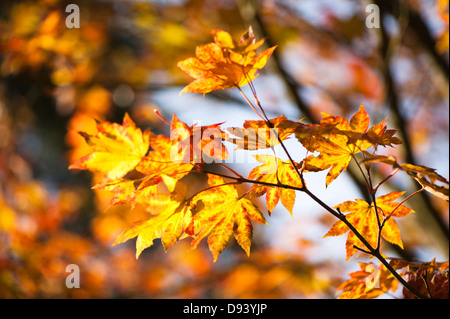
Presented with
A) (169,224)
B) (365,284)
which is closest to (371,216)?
(365,284)

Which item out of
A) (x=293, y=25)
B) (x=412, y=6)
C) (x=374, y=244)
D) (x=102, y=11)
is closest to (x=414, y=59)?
(x=293, y=25)

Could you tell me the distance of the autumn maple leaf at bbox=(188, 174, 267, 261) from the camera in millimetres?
708

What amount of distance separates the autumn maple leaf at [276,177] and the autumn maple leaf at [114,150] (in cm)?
24

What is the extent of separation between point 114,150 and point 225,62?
0.96 feet

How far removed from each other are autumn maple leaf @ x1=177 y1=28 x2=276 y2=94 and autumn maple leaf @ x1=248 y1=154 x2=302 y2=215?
0.17 metres

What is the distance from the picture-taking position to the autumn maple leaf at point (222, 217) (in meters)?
0.71

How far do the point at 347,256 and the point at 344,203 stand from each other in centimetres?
11

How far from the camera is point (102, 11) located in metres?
3.96

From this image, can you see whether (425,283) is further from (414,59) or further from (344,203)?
(414,59)

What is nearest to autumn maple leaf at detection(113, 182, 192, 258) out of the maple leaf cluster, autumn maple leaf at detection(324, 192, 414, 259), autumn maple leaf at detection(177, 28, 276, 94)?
the maple leaf cluster

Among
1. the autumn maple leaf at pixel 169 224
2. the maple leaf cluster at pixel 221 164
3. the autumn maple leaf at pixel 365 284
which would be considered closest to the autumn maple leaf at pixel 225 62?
the maple leaf cluster at pixel 221 164

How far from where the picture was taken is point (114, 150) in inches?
28.4

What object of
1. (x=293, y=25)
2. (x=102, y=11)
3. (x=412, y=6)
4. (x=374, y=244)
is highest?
(x=102, y=11)

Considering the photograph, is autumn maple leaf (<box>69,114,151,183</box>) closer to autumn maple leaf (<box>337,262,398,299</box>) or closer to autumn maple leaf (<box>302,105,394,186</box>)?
autumn maple leaf (<box>302,105,394,186</box>)
